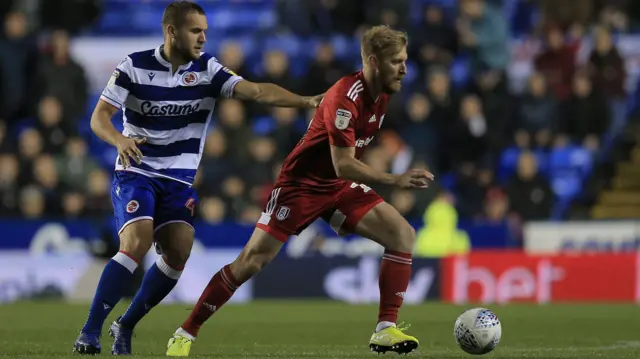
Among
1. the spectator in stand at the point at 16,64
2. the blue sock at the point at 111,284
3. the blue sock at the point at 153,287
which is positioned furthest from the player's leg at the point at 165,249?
the spectator in stand at the point at 16,64

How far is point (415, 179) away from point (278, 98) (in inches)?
51.7

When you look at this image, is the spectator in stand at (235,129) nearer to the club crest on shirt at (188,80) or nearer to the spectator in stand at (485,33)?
the spectator in stand at (485,33)

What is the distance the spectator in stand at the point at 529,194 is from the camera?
16797mm

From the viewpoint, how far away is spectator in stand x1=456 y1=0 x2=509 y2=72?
19438 mm

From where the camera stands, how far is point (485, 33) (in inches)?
773

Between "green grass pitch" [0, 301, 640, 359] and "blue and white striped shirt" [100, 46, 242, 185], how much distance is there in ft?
4.04

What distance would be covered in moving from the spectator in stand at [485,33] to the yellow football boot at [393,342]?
11674 mm

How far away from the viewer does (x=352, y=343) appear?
9.59 m

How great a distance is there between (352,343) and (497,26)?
11.0 metres

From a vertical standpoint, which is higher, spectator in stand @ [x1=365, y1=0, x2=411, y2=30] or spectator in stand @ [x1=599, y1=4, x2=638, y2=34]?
spectator in stand @ [x1=599, y1=4, x2=638, y2=34]

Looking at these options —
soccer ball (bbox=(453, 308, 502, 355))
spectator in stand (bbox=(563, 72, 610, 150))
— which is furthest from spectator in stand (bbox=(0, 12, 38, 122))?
soccer ball (bbox=(453, 308, 502, 355))

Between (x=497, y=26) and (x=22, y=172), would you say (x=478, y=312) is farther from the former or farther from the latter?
(x=497, y=26)

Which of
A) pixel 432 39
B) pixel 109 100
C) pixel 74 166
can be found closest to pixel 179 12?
pixel 109 100

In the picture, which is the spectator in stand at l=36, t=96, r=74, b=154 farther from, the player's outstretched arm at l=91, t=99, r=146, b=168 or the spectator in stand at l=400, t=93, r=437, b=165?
the player's outstretched arm at l=91, t=99, r=146, b=168
